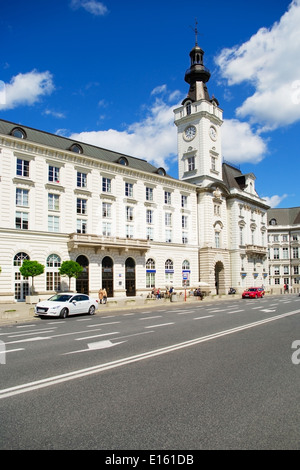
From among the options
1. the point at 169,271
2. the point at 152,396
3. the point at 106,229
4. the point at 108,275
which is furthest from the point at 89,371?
the point at 169,271

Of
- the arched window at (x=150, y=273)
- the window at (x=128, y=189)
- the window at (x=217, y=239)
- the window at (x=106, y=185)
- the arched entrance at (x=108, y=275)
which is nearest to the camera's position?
the arched entrance at (x=108, y=275)

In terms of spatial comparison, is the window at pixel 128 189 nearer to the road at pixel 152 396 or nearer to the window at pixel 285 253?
the road at pixel 152 396

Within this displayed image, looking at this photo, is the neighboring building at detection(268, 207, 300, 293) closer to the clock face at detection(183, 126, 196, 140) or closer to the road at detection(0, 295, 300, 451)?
the clock face at detection(183, 126, 196, 140)

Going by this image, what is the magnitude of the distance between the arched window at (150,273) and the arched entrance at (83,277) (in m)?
9.10

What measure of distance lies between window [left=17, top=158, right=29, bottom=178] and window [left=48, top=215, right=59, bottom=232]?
462 centimetres

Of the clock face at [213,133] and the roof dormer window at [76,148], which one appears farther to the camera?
the clock face at [213,133]

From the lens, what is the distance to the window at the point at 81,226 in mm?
39438

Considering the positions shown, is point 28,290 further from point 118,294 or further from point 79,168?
point 79,168

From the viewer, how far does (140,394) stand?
5.79 meters

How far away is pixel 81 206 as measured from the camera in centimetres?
3994

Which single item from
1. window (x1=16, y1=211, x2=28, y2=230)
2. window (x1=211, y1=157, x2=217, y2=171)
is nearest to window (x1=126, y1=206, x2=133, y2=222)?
window (x1=16, y1=211, x2=28, y2=230)

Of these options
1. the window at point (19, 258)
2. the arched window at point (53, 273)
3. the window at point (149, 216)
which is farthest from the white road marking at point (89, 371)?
the window at point (149, 216)

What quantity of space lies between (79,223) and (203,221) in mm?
21339

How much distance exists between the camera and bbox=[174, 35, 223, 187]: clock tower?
2223 inches
